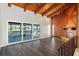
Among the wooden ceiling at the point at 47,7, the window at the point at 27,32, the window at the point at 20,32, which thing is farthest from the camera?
the window at the point at 27,32

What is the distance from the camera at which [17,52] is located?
271 centimetres

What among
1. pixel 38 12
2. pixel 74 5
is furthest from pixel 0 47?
pixel 74 5

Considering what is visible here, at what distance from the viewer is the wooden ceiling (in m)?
2.55

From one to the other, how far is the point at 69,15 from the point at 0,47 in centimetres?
159

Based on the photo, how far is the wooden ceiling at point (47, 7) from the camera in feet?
8.37

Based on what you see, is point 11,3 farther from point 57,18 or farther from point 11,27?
point 57,18

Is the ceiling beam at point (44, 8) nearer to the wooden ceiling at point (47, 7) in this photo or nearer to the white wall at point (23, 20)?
the wooden ceiling at point (47, 7)

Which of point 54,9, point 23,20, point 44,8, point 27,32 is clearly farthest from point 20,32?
point 54,9

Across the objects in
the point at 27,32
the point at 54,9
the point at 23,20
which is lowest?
the point at 27,32

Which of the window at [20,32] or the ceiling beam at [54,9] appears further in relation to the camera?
the window at [20,32]

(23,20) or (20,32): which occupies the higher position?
(23,20)

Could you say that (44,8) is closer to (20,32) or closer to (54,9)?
(54,9)

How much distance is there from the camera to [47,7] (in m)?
2.59

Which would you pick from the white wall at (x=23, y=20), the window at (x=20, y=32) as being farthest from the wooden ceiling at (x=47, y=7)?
the window at (x=20, y=32)
